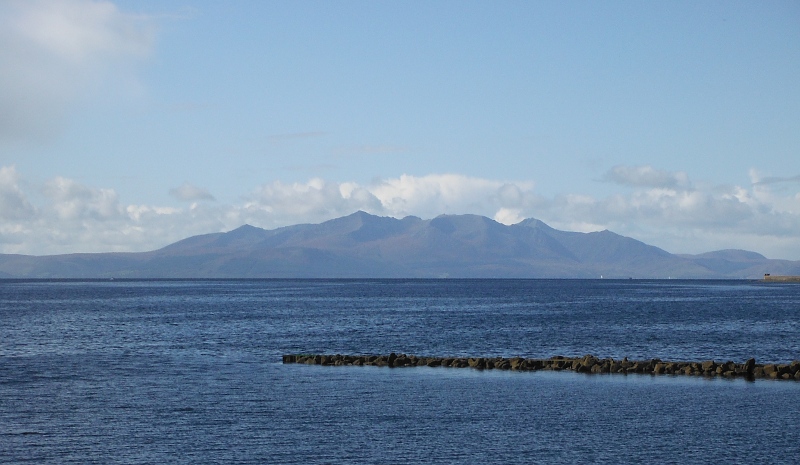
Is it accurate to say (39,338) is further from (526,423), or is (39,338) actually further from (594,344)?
(526,423)

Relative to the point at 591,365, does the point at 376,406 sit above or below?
below

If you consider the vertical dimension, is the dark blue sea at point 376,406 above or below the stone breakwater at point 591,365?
below

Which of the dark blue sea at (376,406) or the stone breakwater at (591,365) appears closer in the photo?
the dark blue sea at (376,406)

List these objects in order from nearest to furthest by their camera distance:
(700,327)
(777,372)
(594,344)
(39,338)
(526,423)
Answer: (526,423)
(777,372)
(594,344)
(39,338)
(700,327)

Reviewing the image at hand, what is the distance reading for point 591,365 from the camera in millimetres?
55781

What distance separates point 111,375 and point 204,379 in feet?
22.3

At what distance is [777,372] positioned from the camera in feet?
170

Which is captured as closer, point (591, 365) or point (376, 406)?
point (376, 406)

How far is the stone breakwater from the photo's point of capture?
5244cm

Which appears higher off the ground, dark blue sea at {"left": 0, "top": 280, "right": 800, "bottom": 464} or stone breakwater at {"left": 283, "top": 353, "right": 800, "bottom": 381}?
stone breakwater at {"left": 283, "top": 353, "right": 800, "bottom": 381}

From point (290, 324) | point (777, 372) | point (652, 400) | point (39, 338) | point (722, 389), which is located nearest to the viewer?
point (652, 400)

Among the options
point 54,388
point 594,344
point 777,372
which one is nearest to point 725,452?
point 777,372

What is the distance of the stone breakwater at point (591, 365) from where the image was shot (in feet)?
172

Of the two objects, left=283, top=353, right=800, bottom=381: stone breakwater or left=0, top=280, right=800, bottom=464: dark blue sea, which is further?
left=283, top=353, right=800, bottom=381: stone breakwater
